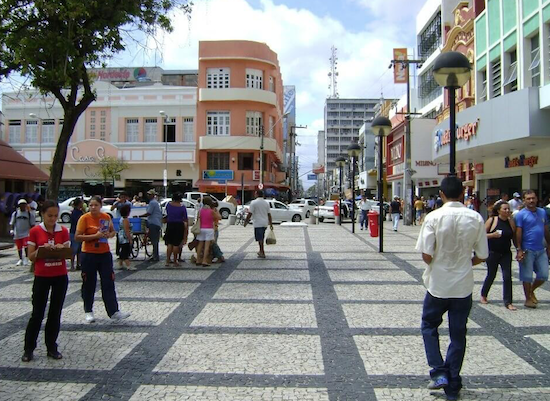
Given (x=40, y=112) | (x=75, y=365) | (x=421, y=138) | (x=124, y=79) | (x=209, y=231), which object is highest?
(x=124, y=79)

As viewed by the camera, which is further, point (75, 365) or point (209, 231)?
point (209, 231)

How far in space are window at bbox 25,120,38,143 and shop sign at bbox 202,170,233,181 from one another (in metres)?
16.2

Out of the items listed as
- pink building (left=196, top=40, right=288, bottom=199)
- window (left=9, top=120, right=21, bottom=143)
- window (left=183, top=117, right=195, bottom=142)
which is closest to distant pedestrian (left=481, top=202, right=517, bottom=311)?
pink building (left=196, top=40, right=288, bottom=199)

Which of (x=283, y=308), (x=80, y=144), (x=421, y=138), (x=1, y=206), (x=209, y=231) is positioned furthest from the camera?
(x=80, y=144)

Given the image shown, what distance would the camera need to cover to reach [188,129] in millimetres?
47344

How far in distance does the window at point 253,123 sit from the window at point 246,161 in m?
2.09

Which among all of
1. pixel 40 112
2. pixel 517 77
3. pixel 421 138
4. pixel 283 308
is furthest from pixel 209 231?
pixel 40 112

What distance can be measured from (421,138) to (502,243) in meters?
28.7

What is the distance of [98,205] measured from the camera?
679 centimetres

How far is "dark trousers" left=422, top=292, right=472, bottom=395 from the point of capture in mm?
4230

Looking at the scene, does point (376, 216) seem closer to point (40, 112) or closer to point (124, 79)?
point (40, 112)

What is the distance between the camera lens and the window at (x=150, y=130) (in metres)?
46.9

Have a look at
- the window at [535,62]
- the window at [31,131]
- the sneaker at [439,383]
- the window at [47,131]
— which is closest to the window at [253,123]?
the window at [47,131]

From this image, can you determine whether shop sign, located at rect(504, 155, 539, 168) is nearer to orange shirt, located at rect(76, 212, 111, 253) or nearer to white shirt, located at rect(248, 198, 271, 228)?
white shirt, located at rect(248, 198, 271, 228)
